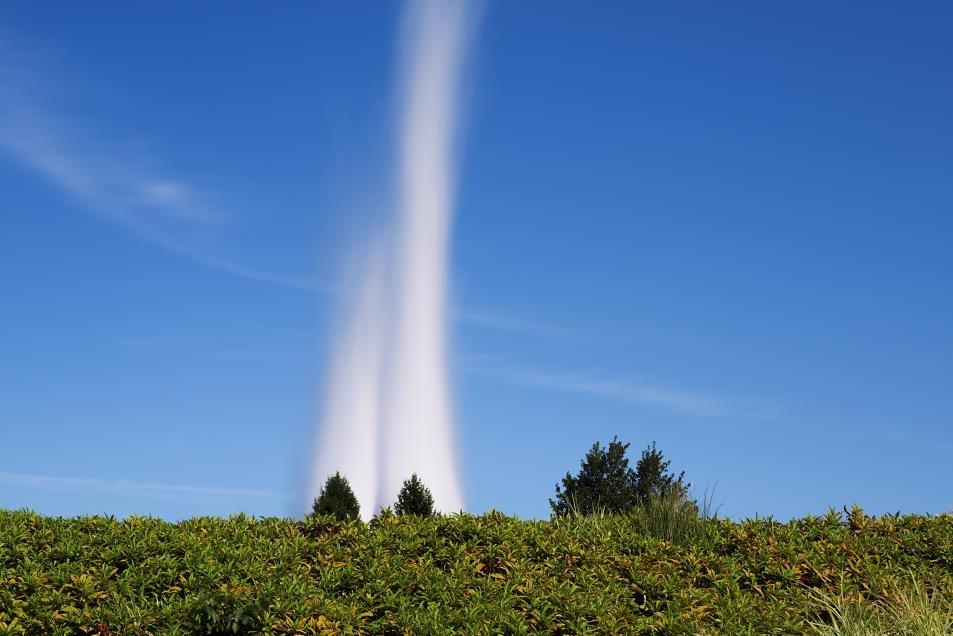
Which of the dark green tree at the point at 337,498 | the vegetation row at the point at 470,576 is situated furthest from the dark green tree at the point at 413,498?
the vegetation row at the point at 470,576

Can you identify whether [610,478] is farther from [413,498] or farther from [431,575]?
[431,575]

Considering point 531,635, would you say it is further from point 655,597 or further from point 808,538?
point 808,538

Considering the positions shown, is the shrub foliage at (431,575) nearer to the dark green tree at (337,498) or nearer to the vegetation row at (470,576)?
the vegetation row at (470,576)

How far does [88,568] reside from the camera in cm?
1183

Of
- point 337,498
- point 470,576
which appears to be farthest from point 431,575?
point 337,498

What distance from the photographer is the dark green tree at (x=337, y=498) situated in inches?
1011

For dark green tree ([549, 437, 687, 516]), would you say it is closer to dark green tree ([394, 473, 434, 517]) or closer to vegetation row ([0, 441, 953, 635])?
dark green tree ([394, 473, 434, 517])

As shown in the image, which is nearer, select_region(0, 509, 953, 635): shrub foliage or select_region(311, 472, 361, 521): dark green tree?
select_region(0, 509, 953, 635): shrub foliage

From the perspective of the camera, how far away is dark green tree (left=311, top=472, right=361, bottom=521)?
84.2ft

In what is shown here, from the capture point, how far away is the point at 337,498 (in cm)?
2595

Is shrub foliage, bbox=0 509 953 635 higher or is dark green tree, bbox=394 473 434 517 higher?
dark green tree, bbox=394 473 434 517

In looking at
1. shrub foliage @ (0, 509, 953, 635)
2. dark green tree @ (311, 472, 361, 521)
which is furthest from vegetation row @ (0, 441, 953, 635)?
dark green tree @ (311, 472, 361, 521)

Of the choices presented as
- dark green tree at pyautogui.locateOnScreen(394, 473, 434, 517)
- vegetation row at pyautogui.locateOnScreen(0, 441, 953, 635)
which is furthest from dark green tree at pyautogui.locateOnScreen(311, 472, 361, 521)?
vegetation row at pyautogui.locateOnScreen(0, 441, 953, 635)

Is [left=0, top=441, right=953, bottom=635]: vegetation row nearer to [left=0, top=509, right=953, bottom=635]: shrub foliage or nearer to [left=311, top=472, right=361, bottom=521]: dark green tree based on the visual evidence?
[left=0, top=509, right=953, bottom=635]: shrub foliage
